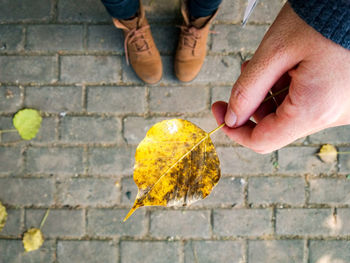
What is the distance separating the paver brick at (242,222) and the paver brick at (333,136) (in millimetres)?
681

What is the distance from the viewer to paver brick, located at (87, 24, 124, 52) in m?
2.28

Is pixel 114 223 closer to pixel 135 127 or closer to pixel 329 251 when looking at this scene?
pixel 135 127

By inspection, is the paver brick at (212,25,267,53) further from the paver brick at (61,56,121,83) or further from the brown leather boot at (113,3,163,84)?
the paver brick at (61,56,121,83)

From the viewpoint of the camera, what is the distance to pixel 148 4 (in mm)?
2268

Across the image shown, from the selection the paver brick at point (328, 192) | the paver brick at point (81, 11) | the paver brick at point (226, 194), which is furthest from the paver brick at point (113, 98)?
the paver brick at point (328, 192)

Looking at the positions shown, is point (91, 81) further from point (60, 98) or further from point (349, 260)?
point (349, 260)

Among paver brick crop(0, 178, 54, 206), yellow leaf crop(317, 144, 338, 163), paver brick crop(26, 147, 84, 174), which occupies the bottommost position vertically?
paver brick crop(0, 178, 54, 206)

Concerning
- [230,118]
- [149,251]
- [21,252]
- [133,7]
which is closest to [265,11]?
[133,7]

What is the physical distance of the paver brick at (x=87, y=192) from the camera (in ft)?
7.39

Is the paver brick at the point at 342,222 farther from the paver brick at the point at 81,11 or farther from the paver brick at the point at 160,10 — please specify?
the paver brick at the point at 81,11

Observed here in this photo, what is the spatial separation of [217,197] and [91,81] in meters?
1.36

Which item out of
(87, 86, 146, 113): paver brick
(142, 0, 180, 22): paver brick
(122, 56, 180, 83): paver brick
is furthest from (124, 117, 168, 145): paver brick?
(142, 0, 180, 22): paver brick

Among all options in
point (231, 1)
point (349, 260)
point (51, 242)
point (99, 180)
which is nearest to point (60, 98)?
point (99, 180)

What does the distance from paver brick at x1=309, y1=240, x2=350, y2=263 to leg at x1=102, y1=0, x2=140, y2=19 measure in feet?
7.14
